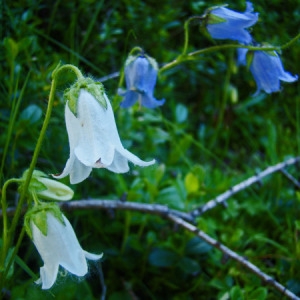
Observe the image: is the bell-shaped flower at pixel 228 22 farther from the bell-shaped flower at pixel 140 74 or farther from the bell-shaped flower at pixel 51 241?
the bell-shaped flower at pixel 51 241

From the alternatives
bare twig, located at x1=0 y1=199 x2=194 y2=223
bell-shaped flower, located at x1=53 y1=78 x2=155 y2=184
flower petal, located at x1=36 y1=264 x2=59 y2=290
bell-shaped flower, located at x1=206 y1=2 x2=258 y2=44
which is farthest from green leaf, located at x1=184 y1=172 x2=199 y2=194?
flower petal, located at x1=36 y1=264 x2=59 y2=290

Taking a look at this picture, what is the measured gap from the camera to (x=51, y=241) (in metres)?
1.26

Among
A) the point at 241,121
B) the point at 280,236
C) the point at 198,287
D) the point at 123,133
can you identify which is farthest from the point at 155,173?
the point at 241,121

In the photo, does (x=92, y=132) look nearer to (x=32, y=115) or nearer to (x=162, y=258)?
(x=32, y=115)

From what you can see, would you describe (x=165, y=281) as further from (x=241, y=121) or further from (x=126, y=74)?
(x=241, y=121)

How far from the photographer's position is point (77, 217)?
206 centimetres

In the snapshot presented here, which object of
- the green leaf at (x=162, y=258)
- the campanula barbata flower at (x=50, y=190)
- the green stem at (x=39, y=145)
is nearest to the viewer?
the green stem at (x=39, y=145)

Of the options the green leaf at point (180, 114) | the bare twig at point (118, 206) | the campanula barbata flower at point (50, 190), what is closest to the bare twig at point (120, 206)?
the bare twig at point (118, 206)

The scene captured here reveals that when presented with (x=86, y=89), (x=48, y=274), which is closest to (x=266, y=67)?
(x=86, y=89)

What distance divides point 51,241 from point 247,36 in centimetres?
112

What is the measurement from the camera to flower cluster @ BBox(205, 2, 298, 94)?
6.05 ft

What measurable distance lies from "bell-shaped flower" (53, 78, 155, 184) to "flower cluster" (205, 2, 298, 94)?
2.50 ft

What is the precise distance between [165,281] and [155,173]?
45 centimetres

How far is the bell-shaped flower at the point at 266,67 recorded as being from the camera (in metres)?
1.88
